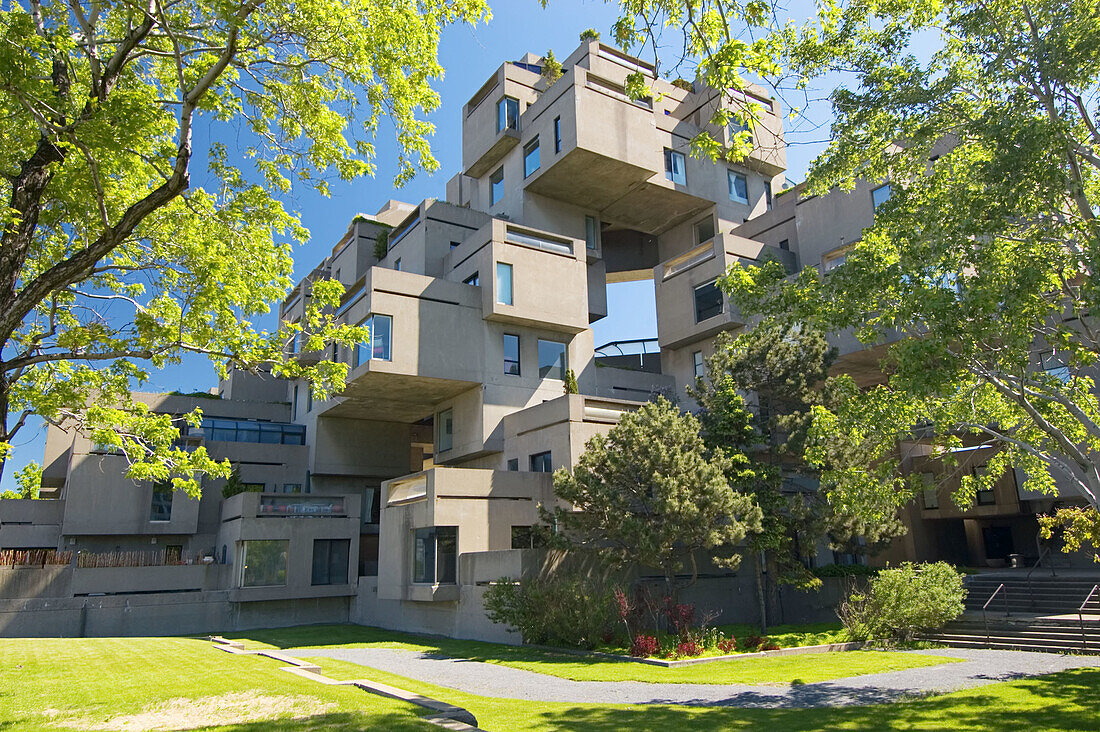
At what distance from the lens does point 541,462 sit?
1133 inches

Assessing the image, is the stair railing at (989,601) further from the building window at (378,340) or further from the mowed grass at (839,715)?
the building window at (378,340)

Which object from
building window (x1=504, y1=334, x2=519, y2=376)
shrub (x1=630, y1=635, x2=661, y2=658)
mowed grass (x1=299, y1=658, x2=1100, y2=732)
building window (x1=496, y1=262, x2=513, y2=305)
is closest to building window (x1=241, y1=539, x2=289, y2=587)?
building window (x1=504, y1=334, x2=519, y2=376)

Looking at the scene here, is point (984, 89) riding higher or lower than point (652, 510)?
higher

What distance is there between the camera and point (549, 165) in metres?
37.8

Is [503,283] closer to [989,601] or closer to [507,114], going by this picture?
[507,114]

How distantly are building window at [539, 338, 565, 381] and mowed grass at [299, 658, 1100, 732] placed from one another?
854 inches

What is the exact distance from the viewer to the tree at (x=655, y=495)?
20.1 metres

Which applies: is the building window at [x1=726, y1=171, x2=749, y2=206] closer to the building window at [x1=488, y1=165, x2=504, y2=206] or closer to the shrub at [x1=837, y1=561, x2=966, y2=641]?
the building window at [x1=488, y1=165, x2=504, y2=206]

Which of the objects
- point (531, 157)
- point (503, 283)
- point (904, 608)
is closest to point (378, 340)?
point (503, 283)

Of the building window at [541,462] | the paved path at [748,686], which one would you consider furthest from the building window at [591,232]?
the paved path at [748,686]

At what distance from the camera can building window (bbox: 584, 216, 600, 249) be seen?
41656 mm

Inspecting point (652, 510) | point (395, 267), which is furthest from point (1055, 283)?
point (395, 267)

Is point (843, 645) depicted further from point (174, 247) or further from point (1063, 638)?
point (174, 247)

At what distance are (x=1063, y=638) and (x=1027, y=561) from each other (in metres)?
17.3
